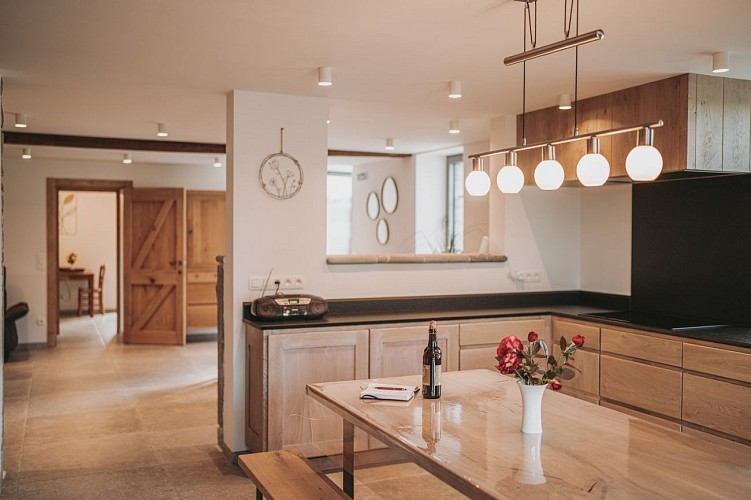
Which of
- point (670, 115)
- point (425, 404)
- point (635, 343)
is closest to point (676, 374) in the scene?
point (635, 343)

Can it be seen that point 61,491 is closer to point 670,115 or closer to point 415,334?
point 415,334

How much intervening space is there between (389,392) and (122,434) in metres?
3.01

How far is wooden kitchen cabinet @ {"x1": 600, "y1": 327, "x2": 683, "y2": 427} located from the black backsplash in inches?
27.4

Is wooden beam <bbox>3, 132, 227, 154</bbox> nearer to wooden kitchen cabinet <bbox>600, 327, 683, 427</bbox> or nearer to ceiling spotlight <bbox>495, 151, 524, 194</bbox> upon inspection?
wooden kitchen cabinet <bbox>600, 327, 683, 427</bbox>

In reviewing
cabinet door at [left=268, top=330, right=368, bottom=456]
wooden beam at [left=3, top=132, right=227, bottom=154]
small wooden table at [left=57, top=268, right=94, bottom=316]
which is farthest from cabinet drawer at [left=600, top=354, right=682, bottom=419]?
small wooden table at [left=57, top=268, right=94, bottom=316]

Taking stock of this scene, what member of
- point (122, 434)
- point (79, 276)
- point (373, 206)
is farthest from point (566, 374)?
point (79, 276)

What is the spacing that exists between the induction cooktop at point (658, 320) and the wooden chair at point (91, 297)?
9.17 meters

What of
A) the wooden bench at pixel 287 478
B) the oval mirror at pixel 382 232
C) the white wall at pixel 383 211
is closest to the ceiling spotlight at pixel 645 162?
the wooden bench at pixel 287 478

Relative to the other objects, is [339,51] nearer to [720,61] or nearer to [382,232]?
[720,61]

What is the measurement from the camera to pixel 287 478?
293 centimetres

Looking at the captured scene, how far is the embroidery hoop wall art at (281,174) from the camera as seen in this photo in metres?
4.62

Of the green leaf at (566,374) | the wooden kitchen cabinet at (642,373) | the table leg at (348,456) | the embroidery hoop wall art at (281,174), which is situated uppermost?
the embroidery hoop wall art at (281,174)

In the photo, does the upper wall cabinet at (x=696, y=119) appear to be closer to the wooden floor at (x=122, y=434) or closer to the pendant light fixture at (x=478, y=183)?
the pendant light fixture at (x=478, y=183)

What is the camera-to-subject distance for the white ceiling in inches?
117
